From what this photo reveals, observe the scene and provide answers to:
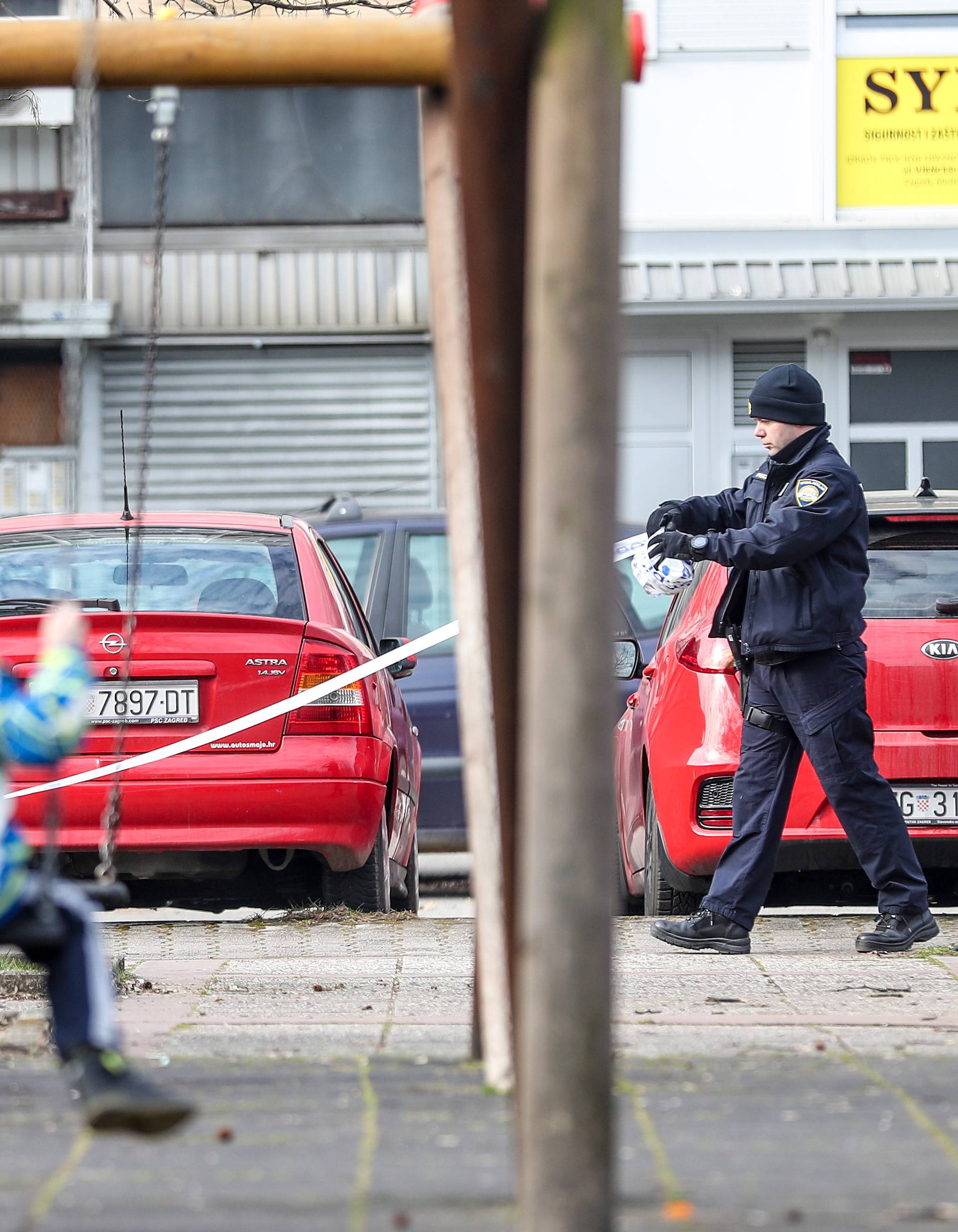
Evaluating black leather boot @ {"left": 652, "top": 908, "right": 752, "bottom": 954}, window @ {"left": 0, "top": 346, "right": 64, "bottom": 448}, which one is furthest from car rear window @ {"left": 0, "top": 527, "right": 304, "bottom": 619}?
window @ {"left": 0, "top": 346, "right": 64, "bottom": 448}

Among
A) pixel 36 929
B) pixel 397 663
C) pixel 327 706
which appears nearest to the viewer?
pixel 36 929

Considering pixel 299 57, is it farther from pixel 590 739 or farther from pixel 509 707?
pixel 590 739

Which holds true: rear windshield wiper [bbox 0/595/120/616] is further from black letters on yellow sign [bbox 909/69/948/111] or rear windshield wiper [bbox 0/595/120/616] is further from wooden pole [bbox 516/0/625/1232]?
black letters on yellow sign [bbox 909/69/948/111]

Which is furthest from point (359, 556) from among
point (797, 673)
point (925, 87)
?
point (925, 87)

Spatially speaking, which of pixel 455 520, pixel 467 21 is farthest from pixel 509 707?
pixel 467 21

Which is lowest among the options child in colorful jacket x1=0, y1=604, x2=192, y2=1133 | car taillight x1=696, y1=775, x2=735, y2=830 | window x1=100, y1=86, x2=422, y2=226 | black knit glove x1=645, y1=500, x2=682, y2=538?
car taillight x1=696, y1=775, x2=735, y2=830

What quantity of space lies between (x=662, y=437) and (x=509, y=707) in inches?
602

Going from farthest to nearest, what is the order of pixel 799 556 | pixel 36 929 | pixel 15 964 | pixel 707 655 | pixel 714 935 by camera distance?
pixel 707 655, pixel 714 935, pixel 799 556, pixel 15 964, pixel 36 929

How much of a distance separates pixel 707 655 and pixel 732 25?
43.1 feet

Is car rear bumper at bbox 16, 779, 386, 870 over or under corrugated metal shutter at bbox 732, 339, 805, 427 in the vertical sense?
under

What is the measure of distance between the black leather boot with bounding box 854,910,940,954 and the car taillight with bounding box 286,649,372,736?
1.94 m

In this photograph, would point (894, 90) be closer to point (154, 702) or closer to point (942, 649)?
point (942, 649)

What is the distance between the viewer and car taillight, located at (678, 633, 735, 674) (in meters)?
6.78

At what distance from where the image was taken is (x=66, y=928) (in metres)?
3.14
